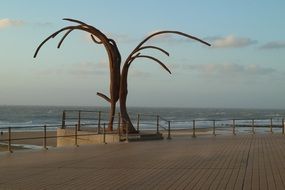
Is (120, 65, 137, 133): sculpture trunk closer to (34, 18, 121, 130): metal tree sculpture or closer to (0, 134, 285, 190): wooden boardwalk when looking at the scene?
(34, 18, 121, 130): metal tree sculpture

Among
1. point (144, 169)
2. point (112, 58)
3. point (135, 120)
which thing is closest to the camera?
point (144, 169)

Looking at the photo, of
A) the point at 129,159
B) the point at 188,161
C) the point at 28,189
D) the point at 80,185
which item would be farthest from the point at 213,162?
the point at 28,189

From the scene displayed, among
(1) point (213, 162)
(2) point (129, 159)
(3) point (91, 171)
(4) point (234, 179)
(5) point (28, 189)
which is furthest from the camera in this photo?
(2) point (129, 159)

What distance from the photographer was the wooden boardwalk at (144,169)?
34.6ft

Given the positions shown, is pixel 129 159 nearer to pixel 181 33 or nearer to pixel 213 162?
pixel 213 162

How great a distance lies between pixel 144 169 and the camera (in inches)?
511

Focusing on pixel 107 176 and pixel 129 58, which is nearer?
pixel 107 176

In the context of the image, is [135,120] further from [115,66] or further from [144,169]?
[144,169]

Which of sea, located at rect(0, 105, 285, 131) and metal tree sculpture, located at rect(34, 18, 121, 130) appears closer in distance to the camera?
metal tree sculpture, located at rect(34, 18, 121, 130)

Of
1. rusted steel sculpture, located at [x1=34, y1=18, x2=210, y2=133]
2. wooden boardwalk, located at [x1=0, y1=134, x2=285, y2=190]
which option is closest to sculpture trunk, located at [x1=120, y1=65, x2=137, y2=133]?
rusted steel sculpture, located at [x1=34, y1=18, x2=210, y2=133]

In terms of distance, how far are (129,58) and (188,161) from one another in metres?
12.5

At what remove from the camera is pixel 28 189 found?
1016 cm

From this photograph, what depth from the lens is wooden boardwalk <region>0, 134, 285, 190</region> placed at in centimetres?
→ 1055

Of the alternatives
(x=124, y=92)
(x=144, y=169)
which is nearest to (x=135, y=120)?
(x=124, y=92)
